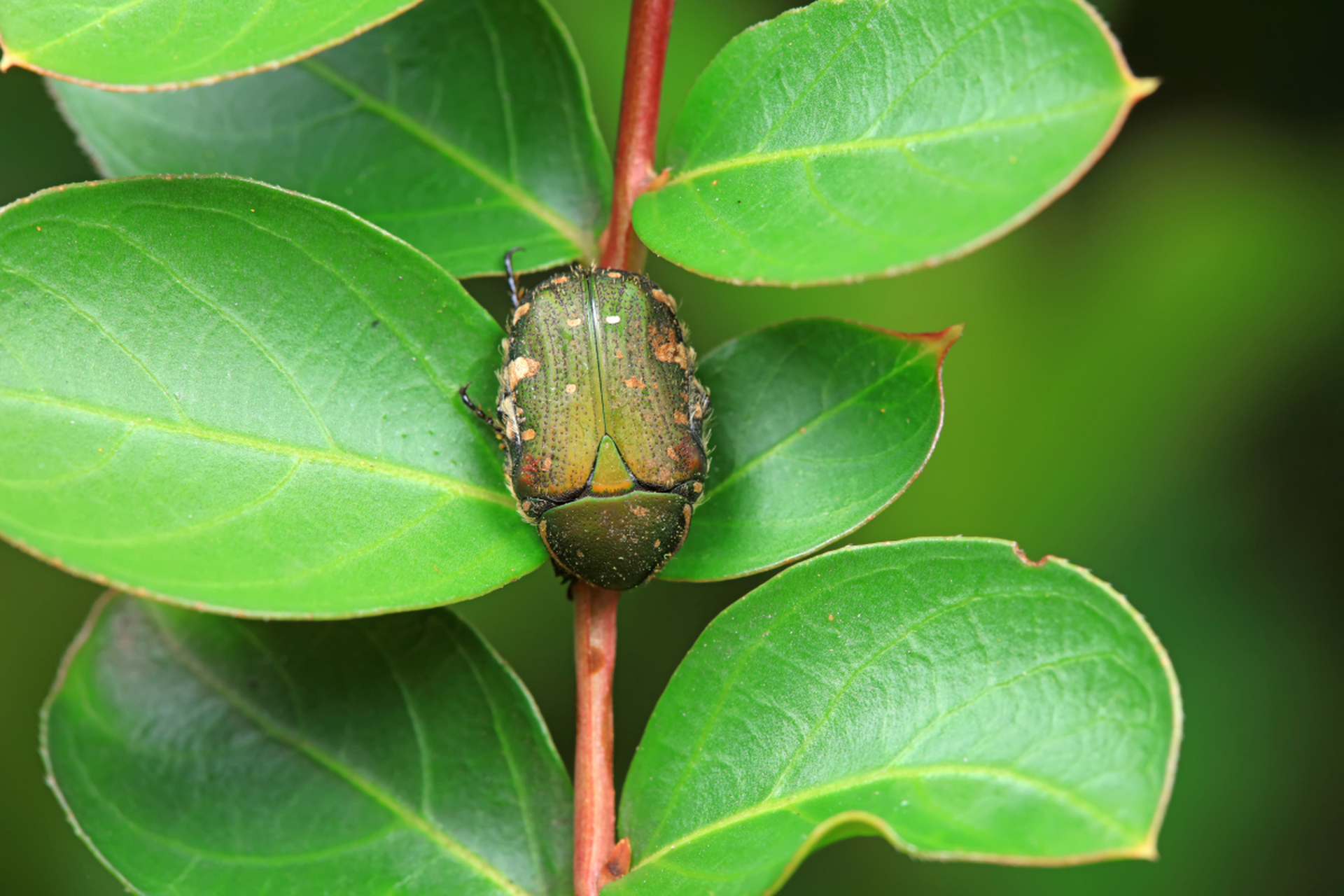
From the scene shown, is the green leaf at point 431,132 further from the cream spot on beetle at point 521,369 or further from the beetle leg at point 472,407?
the beetle leg at point 472,407

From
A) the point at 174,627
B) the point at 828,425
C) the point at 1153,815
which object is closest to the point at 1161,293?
the point at 828,425

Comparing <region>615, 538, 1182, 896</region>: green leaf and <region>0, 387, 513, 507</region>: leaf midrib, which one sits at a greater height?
<region>0, 387, 513, 507</region>: leaf midrib

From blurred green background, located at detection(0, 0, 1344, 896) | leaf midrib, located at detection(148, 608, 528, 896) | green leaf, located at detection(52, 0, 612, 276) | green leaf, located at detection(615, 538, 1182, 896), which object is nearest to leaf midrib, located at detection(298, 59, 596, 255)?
green leaf, located at detection(52, 0, 612, 276)

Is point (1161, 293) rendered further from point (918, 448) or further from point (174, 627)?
point (174, 627)

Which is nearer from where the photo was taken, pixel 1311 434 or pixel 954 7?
pixel 954 7

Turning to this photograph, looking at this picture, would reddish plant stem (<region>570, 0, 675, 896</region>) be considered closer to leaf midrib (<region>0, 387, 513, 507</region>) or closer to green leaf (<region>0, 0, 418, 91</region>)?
leaf midrib (<region>0, 387, 513, 507</region>)
